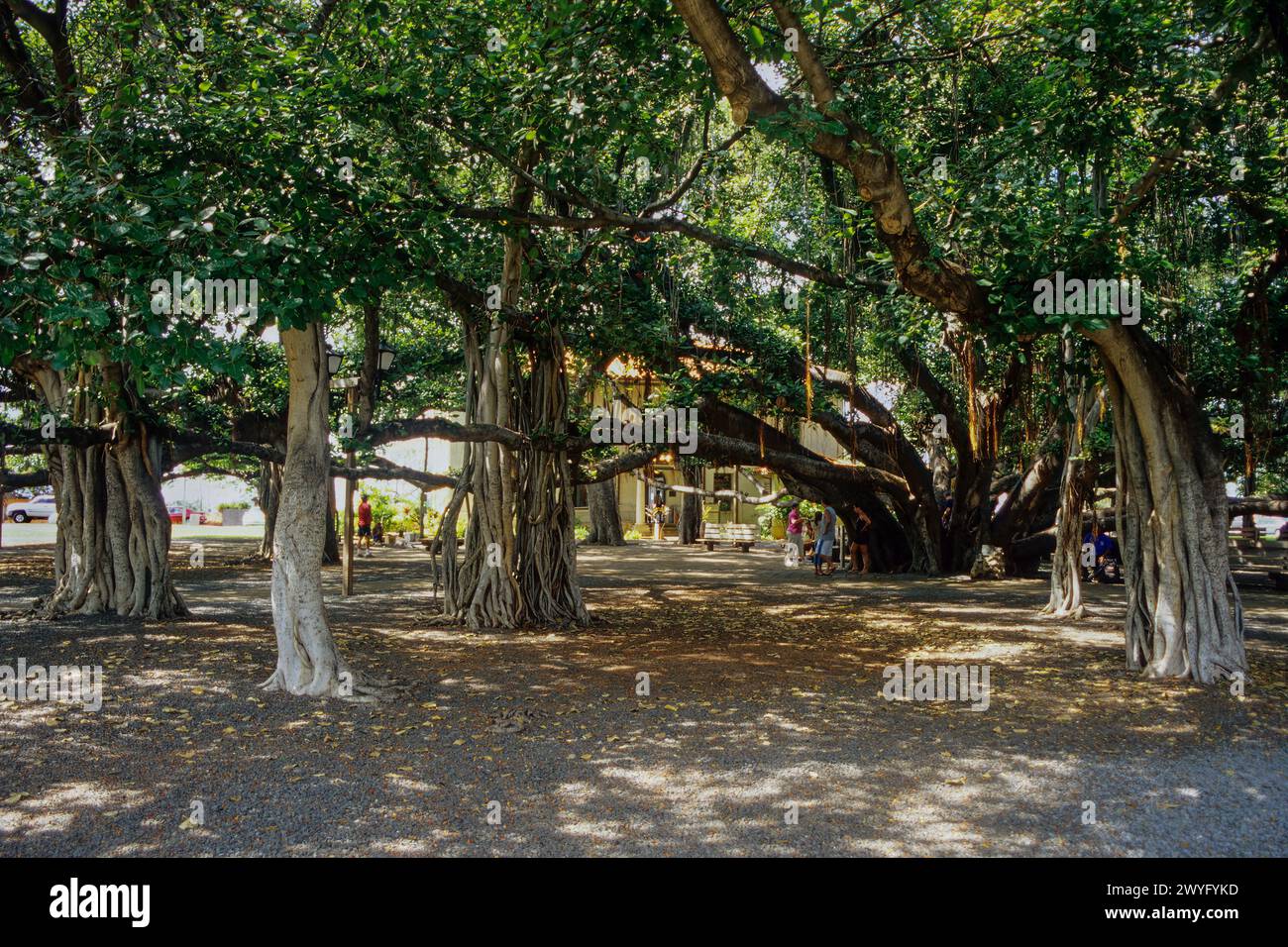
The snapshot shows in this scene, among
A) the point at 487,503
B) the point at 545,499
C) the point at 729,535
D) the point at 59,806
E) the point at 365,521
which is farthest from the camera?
the point at 729,535

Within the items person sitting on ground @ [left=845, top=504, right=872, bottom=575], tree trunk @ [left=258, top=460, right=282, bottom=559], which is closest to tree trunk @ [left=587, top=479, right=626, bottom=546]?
person sitting on ground @ [left=845, top=504, right=872, bottom=575]

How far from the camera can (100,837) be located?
405 cm

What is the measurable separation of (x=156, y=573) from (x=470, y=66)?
6.74 m

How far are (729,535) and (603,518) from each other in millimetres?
4035

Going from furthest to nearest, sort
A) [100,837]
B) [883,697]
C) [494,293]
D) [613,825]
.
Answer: [494,293]
[883,697]
[613,825]
[100,837]

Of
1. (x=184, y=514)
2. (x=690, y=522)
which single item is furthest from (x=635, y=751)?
(x=184, y=514)

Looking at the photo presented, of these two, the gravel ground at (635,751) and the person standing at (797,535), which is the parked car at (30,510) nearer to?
the person standing at (797,535)

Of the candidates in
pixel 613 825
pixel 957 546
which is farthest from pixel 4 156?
pixel 957 546

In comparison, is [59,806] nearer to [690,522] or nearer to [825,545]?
[825,545]

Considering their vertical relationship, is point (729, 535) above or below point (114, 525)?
below

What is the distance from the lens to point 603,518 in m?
27.5

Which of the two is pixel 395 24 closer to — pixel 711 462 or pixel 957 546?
pixel 711 462

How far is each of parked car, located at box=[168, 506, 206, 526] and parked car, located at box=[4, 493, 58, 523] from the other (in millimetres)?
5134

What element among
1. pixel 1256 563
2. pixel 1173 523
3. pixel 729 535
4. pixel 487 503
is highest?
pixel 487 503
